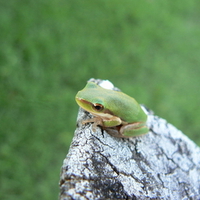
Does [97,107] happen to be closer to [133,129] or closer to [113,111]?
[113,111]

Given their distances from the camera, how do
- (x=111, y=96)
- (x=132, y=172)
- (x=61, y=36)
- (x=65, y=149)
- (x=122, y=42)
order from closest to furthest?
1. (x=132, y=172)
2. (x=111, y=96)
3. (x=65, y=149)
4. (x=61, y=36)
5. (x=122, y=42)

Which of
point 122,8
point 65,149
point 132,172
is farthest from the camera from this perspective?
point 122,8

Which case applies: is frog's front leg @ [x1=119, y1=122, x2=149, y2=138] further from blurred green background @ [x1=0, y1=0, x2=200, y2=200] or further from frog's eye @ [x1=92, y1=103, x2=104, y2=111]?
blurred green background @ [x1=0, y1=0, x2=200, y2=200]

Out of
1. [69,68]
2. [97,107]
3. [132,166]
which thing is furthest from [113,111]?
[69,68]

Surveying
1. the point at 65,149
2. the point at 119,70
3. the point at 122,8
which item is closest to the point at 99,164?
the point at 65,149

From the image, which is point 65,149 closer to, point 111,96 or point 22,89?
point 22,89
